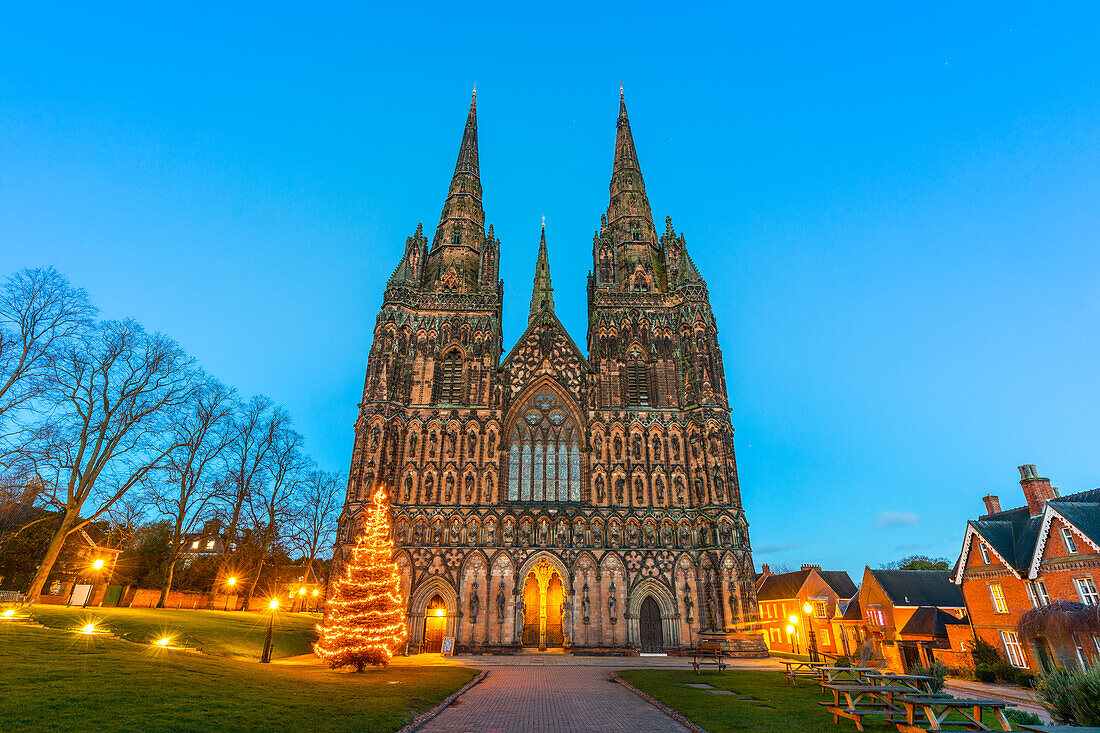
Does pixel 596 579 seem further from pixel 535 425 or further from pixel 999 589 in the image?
pixel 999 589

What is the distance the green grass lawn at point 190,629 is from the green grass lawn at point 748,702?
17.4 meters

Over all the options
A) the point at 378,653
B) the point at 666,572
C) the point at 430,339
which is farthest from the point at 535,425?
the point at 378,653

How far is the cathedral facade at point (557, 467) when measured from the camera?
3114 centimetres

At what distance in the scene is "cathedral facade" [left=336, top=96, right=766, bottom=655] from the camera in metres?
31.1

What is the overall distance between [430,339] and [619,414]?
15120mm

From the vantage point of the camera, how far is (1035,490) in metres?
24.4

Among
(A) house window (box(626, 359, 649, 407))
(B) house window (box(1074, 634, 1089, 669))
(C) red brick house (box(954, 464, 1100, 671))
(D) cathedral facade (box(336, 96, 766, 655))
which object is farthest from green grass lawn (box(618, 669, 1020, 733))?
(A) house window (box(626, 359, 649, 407))

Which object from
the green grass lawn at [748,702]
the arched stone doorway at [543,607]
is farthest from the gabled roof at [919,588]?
the arched stone doorway at [543,607]

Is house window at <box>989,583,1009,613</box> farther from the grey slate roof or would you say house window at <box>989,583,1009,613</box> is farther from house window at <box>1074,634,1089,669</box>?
house window at <box>1074,634,1089,669</box>

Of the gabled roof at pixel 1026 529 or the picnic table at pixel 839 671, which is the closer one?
the picnic table at pixel 839 671

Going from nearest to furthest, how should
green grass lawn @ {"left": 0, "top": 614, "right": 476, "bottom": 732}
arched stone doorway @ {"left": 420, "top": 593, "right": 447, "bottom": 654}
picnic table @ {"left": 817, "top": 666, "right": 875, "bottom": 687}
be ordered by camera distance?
green grass lawn @ {"left": 0, "top": 614, "right": 476, "bottom": 732}, picnic table @ {"left": 817, "top": 666, "right": 875, "bottom": 687}, arched stone doorway @ {"left": 420, "top": 593, "right": 447, "bottom": 654}

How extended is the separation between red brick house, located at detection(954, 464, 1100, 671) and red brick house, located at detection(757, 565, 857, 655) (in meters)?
17.5

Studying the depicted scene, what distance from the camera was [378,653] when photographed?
1980 centimetres

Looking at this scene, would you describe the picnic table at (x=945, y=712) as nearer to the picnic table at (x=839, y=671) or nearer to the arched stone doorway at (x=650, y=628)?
the picnic table at (x=839, y=671)
